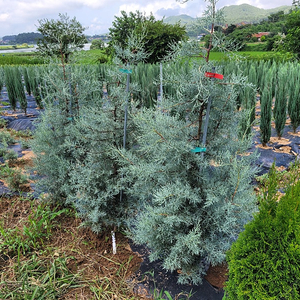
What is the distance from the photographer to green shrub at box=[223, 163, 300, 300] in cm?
109

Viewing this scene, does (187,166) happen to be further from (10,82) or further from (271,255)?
(10,82)

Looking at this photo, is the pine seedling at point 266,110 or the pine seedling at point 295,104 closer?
the pine seedling at point 266,110

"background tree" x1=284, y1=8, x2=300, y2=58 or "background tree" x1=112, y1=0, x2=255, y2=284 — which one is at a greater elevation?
"background tree" x1=284, y1=8, x2=300, y2=58

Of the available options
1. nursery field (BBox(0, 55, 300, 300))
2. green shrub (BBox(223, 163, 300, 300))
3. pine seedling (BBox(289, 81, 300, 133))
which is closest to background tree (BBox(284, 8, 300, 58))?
pine seedling (BBox(289, 81, 300, 133))

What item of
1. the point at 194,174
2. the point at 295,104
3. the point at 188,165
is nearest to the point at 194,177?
the point at 194,174

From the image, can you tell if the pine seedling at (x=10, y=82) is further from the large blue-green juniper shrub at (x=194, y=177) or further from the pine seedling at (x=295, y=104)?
the pine seedling at (x=295, y=104)

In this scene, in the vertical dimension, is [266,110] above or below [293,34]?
below

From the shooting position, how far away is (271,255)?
115 centimetres

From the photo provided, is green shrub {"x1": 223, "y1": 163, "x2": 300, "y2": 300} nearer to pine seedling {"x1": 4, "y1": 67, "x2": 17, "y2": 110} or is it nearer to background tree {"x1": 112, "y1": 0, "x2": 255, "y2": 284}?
background tree {"x1": 112, "y1": 0, "x2": 255, "y2": 284}

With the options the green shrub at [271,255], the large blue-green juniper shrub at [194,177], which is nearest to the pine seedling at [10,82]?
the large blue-green juniper shrub at [194,177]

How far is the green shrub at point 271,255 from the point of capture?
3.58 ft

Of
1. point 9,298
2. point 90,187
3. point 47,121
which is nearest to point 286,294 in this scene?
point 90,187

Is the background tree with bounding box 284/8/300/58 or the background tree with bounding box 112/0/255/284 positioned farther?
the background tree with bounding box 284/8/300/58

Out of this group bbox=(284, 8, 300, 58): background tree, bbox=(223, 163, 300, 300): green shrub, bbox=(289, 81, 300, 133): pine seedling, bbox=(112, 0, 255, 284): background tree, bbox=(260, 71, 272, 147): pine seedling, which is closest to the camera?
bbox=(223, 163, 300, 300): green shrub
